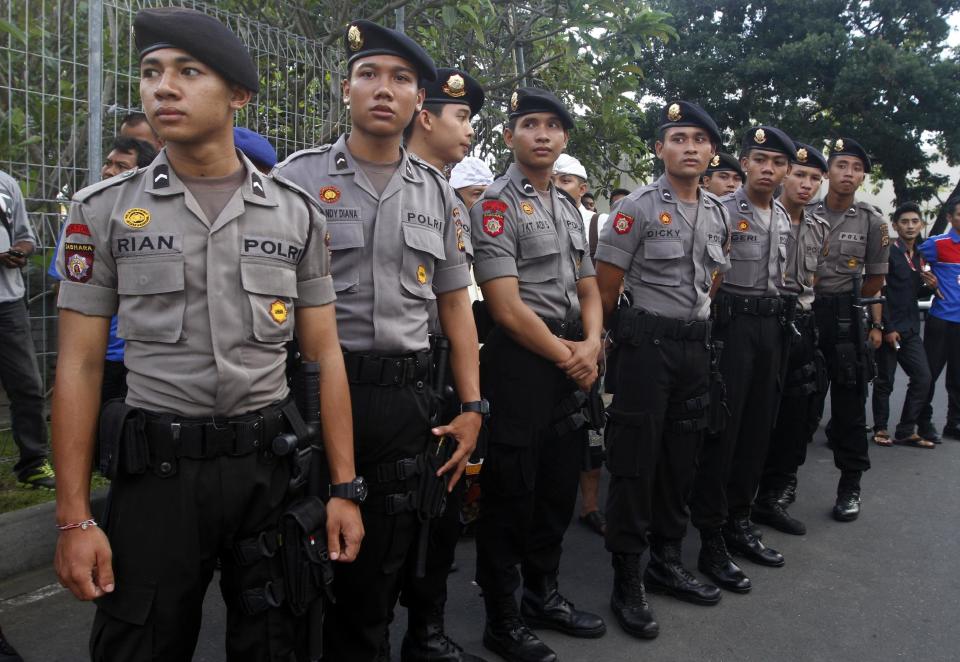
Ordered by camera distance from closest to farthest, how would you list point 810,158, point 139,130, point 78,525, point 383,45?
point 78,525
point 383,45
point 139,130
point 810,158

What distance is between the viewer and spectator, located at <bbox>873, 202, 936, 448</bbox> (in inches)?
259

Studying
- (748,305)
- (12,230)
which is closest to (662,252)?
(748,305)

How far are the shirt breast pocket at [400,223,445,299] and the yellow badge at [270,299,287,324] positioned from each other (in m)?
0.52

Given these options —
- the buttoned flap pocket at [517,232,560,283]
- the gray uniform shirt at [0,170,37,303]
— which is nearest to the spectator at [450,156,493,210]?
the buttoned flap pocket at [517,232,560,283]

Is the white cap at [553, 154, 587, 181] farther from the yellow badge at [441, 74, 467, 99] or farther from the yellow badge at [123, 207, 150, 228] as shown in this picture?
the yellow badge at [123, 207, 150, 228]

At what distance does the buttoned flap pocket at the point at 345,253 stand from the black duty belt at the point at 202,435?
596 millimetres

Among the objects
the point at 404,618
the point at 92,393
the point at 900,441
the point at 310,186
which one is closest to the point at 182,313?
the point at 92,393

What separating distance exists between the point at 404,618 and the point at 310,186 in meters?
1.89

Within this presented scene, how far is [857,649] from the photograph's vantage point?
3.19 metres

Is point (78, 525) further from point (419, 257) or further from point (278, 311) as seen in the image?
point (419, 257)

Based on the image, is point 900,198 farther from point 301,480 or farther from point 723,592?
point 301,480

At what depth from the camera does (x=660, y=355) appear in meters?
3.44

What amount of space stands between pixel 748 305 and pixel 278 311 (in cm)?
271

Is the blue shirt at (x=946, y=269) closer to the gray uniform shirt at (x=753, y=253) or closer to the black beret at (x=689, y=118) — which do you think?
the gray uniform shirt at (x=753, y=253)
